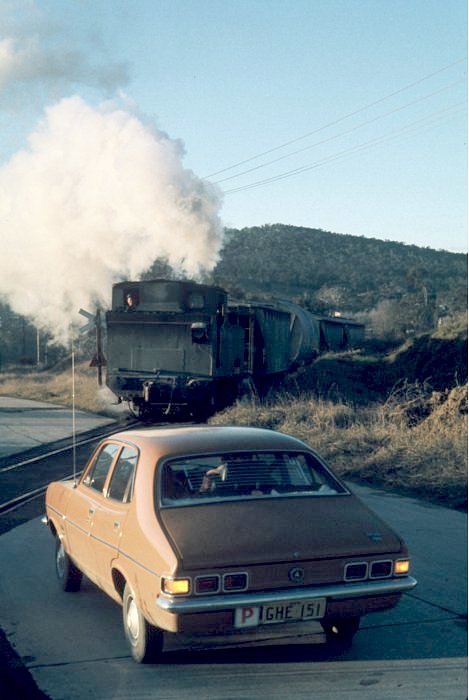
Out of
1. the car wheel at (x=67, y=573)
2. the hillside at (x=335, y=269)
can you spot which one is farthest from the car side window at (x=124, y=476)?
the hillside at (x=335, y=269)

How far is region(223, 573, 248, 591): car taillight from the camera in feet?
13.8

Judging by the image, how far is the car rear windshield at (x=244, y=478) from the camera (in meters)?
4.84

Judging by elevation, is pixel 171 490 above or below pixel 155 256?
below

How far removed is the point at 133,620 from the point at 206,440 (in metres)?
1.22

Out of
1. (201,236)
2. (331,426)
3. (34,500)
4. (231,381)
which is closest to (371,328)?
(201,236)

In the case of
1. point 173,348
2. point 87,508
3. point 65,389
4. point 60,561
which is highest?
point 173,348

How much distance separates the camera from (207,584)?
418cm

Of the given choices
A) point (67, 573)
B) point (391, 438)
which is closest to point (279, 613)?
point (67, 573)

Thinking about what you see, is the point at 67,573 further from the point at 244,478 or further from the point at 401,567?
the point at 401,567

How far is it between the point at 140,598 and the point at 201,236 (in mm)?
23823

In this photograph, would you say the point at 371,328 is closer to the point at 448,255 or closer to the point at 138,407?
the point at 138,407

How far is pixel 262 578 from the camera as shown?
4.27 meters

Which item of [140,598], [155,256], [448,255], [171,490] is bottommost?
[140,598]

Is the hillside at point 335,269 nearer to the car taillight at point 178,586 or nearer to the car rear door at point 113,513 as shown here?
the car rear door at point 113,513
